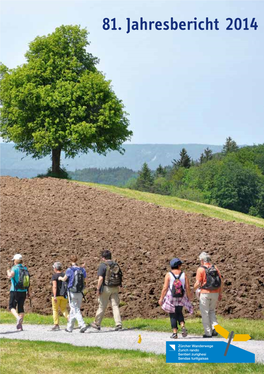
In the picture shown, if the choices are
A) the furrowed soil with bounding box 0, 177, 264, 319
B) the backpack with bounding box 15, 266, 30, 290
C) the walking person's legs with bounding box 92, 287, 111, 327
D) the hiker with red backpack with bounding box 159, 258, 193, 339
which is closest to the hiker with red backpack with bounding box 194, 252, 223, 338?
the hiker with red backpack with bounding box 159, 258, 193, 339

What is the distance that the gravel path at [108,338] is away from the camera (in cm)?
1237

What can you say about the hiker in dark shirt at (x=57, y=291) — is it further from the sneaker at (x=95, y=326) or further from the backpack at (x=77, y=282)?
the sneaker at (x=95, y=326)

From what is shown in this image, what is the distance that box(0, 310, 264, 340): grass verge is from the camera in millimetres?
14120

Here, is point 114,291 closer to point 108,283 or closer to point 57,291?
point 108,283

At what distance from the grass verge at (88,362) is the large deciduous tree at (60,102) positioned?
104ft

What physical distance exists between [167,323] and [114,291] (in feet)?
5.45

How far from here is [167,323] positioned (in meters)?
15.3

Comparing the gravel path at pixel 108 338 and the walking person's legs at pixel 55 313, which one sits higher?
the walking person's legs at pixel 55 313

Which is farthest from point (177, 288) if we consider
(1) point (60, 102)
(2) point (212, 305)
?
(1) point (60, 102)

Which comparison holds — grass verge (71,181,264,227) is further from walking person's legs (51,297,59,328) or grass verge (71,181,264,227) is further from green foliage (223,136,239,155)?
green foliage (223,136,239,155)

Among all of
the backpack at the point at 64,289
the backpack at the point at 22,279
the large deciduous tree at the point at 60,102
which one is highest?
the large deciduous tree at the point at 60,102

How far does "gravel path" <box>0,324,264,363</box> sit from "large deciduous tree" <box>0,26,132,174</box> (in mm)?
28960

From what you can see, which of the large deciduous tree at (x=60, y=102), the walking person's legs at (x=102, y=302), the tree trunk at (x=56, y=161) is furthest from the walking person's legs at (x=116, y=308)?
the tree trunk at (x=56, y=161)

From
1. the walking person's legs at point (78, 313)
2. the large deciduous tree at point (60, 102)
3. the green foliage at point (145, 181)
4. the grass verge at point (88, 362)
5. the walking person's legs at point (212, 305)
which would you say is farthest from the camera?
the green foliage at point (145, 181)
